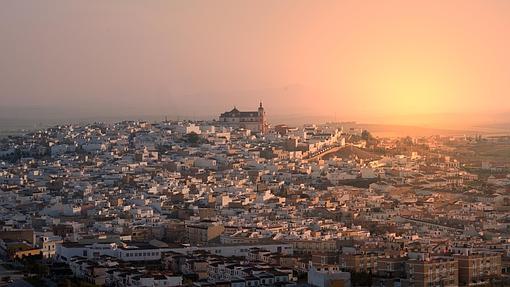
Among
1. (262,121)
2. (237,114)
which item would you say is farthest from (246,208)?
(237,114)

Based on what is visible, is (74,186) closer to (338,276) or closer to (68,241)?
(68,241)

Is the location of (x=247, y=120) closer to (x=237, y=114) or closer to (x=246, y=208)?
(x=237, y=114)

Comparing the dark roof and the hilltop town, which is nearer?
the hilltop town

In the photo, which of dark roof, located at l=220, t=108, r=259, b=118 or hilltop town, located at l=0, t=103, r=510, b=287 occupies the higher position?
dark roof, located at l=220, t=108, r=259, b=118

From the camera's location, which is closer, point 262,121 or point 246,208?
point 246,208

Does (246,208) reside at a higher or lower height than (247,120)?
lower

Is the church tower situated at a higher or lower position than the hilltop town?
higher

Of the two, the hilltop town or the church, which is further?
the church

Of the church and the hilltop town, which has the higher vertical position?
the church

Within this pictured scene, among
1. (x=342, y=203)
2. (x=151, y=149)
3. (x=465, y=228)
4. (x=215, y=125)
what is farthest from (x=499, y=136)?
(x=465, y=228)
